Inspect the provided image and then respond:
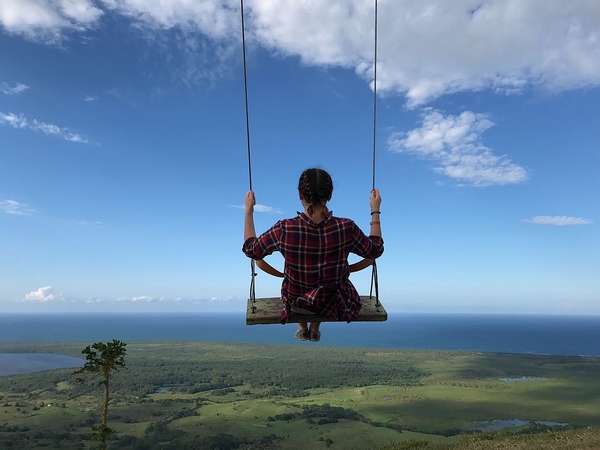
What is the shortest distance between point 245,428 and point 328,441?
1452 centimetres

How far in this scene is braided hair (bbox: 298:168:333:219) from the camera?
2994 millimetres

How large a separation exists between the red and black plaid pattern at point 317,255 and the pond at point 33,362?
14737cm

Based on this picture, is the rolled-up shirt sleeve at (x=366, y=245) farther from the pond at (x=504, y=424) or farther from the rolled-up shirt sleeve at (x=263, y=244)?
the pond at (x=504, y=424)

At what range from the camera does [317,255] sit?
10.2ft

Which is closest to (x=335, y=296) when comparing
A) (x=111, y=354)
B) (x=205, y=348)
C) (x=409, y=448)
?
(x=111, y=354)

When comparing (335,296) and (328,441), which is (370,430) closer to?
(328,441)

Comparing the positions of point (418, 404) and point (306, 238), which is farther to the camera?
point (418, 404)

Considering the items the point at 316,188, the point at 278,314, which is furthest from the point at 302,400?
the point at 316,188

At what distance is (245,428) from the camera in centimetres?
6975

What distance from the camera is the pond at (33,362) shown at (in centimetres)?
12912

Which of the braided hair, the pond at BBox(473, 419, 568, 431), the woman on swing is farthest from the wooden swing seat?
the pond at BBox(473, 419, 568, 431)

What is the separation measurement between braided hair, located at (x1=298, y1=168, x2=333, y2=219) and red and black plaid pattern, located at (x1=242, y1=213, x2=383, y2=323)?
0.10m

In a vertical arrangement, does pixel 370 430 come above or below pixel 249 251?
below

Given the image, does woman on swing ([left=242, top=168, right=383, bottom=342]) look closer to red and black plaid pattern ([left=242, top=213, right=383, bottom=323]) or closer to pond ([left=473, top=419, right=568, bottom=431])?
red and black plaid pattern ([left=242, top=213, right=383, bottom=323])
